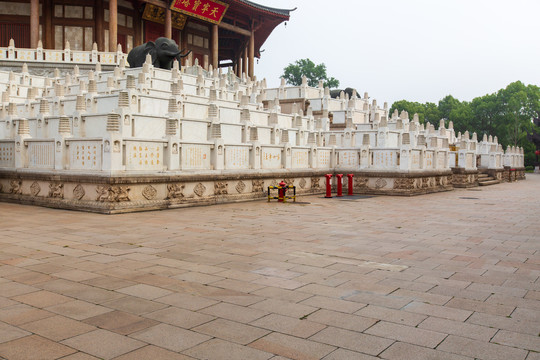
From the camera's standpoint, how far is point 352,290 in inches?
211

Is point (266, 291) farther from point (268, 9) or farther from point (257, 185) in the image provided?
point (268, 9)

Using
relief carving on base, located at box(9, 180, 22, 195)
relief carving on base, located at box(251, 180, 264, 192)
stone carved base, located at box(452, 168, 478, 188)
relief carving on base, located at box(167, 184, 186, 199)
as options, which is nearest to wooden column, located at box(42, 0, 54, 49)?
relief carving on base, located at box(9, 180, 22, 195)

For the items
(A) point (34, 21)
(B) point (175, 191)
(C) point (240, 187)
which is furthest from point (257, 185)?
(A) point (34, 21)

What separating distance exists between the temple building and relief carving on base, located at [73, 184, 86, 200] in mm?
21476

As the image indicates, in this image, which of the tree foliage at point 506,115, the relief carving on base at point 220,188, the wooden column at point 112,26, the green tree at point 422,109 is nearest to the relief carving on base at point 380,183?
the relief carving on base at point 220,188

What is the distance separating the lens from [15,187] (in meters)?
14.7

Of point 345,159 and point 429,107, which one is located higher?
point 429,107

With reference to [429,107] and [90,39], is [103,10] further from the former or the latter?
[429,107]

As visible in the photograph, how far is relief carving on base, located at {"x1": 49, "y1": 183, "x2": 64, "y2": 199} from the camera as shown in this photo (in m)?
13.1

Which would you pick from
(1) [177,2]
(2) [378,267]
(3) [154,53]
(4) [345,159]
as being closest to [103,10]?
(1) [177,2]

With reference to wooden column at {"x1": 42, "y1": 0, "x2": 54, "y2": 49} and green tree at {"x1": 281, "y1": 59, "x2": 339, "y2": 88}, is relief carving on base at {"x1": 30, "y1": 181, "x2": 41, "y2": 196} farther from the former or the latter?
green tree at {"x1": 281, "y1": 59, "x2": 339, "y2": 88}

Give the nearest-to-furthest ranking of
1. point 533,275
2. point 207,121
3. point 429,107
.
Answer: point 533,275 → point 207,121 → point 429,107

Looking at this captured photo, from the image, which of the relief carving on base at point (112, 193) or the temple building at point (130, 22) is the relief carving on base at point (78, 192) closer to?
the relief carving on base at point (112, 193)

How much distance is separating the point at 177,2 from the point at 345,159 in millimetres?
22267
